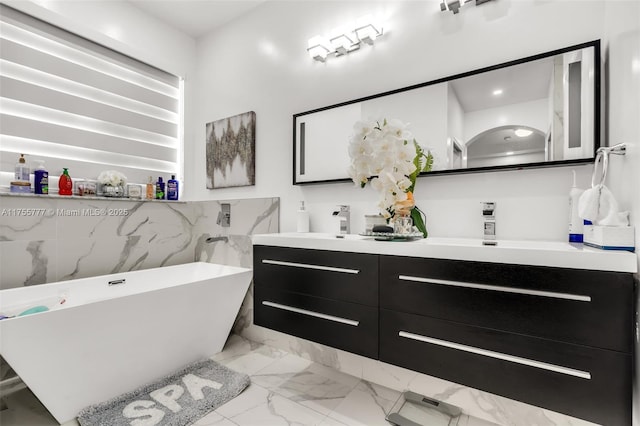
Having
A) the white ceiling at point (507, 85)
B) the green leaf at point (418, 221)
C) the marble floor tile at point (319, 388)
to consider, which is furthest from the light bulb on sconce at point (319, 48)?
the marble floor tile at point (319, 388)

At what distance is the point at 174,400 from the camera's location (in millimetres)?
1668

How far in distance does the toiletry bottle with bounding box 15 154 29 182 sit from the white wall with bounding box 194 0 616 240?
1.20m

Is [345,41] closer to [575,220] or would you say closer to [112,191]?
[575,220]

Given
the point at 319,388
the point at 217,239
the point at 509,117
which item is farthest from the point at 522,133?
the point at 217,239

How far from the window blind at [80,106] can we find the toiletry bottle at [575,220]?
295 cm

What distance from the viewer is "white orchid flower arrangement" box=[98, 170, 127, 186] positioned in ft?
7.60

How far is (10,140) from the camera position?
1.99 metres

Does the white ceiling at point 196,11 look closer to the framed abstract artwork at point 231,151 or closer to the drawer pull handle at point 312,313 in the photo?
the framed abstract artwork at point 231,151

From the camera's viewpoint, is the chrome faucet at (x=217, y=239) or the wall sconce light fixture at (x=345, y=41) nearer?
the wall sconce light fixture at (x=345, y=41)

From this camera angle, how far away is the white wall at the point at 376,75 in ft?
4.73

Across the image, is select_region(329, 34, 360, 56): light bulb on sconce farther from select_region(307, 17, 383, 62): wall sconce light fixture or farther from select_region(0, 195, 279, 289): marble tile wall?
select_region(0, 195, 279, 289): marble tile wall

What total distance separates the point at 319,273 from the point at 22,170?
2.01m

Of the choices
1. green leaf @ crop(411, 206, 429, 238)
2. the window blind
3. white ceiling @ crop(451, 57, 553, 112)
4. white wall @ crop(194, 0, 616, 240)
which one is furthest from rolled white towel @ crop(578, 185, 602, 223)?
the window blind

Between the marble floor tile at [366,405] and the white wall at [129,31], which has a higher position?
the white wall at [129,31]
